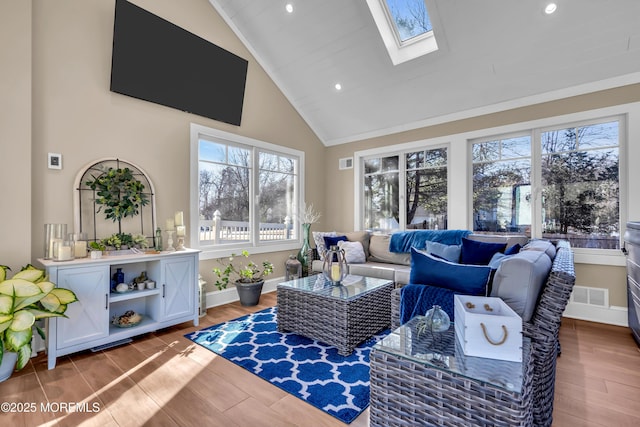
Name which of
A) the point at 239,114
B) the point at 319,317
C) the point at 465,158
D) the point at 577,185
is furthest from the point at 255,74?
the point at 577,185

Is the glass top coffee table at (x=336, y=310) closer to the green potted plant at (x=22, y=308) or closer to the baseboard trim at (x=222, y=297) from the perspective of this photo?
the baseboard trim at (x=222, y=297)

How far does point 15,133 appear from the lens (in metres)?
2.35

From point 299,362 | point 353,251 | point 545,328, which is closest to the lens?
point 545,328

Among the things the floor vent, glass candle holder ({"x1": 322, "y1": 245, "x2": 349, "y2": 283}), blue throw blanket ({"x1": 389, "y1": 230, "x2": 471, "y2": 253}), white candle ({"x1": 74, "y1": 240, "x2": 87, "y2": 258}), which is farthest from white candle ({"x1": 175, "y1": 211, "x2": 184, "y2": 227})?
the floor vent

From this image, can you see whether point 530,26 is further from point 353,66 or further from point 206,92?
point 206,92

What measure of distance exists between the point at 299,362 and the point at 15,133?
9.35 feet

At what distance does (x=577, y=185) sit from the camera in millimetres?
3359

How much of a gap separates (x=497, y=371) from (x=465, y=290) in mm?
617

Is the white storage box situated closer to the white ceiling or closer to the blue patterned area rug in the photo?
the blue patterned area rug

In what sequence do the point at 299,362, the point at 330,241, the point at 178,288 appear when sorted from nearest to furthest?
the point at 299,362
the point at 178,288
the point at 330,241

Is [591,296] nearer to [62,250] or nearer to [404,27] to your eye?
[404,27]

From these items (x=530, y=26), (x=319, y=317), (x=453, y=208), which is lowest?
(x=319, y=317)

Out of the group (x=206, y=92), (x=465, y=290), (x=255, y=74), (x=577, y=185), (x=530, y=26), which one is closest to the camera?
(x=465, y=290)

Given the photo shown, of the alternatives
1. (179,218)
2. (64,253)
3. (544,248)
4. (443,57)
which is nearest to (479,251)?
(544,248)
